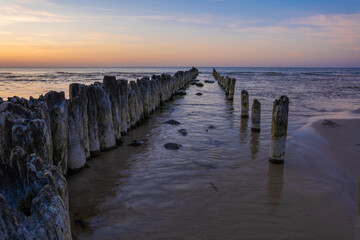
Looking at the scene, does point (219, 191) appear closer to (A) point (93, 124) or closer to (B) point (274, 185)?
(B) point (274, 185)

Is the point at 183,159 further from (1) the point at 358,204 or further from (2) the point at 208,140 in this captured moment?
(1) the point at 358,204

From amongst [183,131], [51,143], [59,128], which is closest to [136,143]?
[183,131]

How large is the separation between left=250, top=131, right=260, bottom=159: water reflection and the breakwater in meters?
3.83

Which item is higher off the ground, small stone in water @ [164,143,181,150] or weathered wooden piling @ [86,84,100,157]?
weathered wooden piling @ [86,84,100,157]

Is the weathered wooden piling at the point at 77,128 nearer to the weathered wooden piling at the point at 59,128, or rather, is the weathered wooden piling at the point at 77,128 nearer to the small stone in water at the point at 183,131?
the weathered wooden piling at the point at 59,128

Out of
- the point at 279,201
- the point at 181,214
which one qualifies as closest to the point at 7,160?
the point at 181,214

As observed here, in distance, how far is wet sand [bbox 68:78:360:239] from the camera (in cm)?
376

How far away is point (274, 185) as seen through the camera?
5102mm

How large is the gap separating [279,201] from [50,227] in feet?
12.3

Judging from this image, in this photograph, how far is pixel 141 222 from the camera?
3906mm

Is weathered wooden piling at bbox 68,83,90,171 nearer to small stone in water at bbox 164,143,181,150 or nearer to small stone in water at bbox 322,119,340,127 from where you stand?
small stone in water at bbox 164,143,181,150

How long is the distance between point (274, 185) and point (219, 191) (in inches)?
45.7

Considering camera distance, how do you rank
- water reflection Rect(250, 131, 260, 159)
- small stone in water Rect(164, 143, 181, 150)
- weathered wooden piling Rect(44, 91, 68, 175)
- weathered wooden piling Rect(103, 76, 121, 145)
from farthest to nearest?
weathered wooden piling Rect(103, 76, 121, 145), small stone in water Rect(164, 143, 181, 150), water reflection Rect(250, 131, 260, 159), weathered wooden piling Rect(44, 91, 68, 175)

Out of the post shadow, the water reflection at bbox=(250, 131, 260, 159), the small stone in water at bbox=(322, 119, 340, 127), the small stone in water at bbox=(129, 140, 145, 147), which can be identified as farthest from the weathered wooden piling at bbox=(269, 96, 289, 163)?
the small stone in water at bbox=(322, 119, 340, 127)
